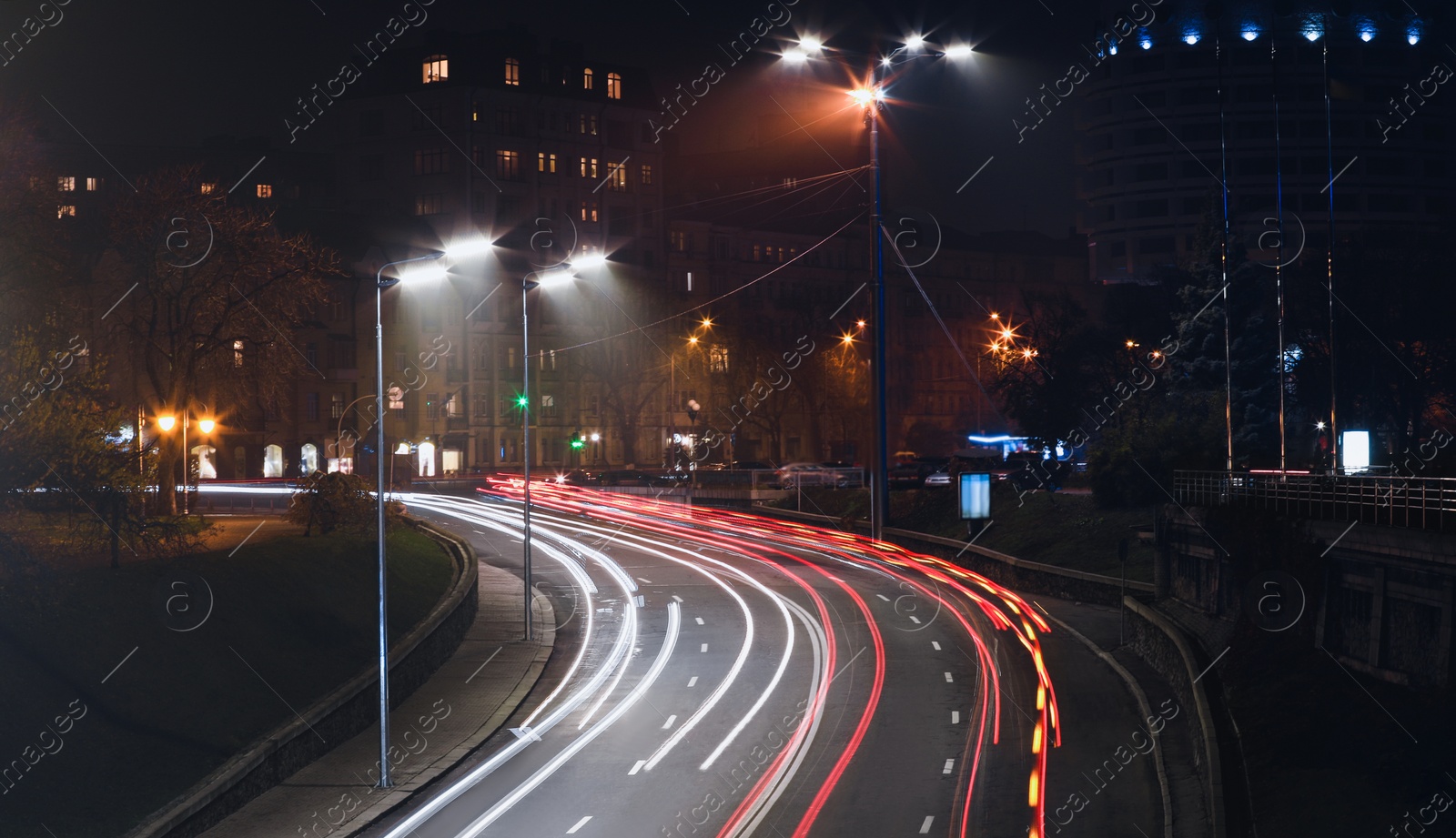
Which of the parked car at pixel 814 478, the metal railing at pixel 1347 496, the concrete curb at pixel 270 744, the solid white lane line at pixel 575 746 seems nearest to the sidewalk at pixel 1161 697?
the metal railing at pixel 1347 496

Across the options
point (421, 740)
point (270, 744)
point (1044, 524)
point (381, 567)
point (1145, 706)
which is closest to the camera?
point (270, 744)

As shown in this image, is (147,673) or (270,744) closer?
(270,744)

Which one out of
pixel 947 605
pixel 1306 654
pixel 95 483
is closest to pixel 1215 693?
pixel 1306 654

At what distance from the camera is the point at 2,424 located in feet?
82.3

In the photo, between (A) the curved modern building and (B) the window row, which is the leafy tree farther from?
(A) the curved modern building

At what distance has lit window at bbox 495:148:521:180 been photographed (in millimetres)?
104688

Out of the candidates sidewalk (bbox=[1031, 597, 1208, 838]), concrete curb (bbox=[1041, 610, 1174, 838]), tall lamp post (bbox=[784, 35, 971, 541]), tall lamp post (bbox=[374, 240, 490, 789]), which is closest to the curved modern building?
tall lamp post (bbox=[784, 35, 971, 541])

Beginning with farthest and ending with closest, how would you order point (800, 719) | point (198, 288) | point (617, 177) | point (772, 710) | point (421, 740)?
point (617, 177)
point (198, 288)
point (772, 710)
point (800, 719)
point (421, 740)

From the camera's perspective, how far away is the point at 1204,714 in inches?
1007

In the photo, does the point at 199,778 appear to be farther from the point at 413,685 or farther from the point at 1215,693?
the point at 1215,693

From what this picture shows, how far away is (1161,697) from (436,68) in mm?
84079

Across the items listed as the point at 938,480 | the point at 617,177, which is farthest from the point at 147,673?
the point at 617,177

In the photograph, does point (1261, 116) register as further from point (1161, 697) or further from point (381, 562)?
point (381, 562)

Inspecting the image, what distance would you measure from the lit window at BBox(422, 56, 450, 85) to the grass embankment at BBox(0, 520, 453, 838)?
240 ft
